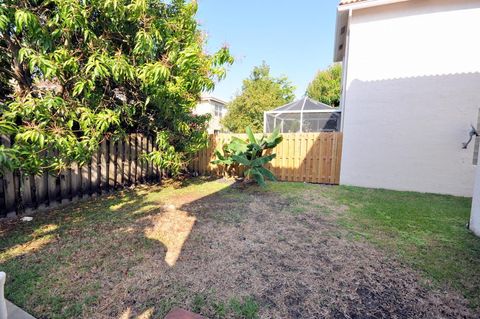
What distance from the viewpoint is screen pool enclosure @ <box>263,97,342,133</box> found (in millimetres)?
10406

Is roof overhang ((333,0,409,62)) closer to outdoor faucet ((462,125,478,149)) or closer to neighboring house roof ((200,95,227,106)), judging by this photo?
outdoor faucet ((462,125,478,149))

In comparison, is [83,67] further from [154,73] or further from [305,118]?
[305,118]

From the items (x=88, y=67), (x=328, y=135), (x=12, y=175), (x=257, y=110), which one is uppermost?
(x=257, y=110)

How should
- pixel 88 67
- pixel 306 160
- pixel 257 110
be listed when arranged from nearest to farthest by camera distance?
pixel 88 67 < pixel 306 160 < pixel 257 110

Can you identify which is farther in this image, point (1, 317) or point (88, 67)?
point (88, 67)

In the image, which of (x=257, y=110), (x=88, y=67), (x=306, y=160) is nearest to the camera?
(x=88, y=67)

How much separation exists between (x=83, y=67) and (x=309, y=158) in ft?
21.2

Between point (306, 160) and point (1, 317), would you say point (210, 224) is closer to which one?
point (1, 317)

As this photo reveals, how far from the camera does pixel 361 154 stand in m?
7.09

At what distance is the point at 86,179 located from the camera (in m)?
5.21

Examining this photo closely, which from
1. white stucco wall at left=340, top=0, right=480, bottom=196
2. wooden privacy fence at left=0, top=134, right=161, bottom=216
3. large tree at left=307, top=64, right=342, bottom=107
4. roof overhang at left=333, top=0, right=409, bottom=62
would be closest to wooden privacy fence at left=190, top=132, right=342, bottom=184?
white stucco wall at left=340, top=0, right=480, bottom=196

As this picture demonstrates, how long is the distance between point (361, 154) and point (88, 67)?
23.4 ft

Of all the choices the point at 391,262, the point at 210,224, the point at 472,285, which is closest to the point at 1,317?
the point at 210,224

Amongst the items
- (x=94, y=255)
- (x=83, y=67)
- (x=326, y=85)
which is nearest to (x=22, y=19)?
(x=83, y=67)
